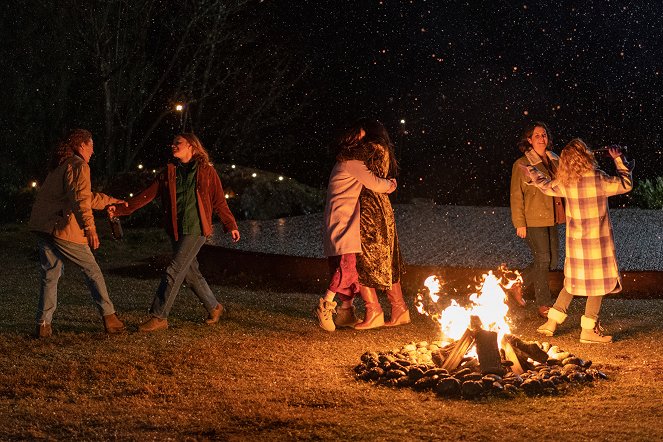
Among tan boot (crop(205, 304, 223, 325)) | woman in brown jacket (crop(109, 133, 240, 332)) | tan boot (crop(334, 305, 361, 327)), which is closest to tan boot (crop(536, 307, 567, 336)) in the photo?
tan boot (crop(334, 305, 361, 327))

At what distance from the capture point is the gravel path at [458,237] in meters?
12.4

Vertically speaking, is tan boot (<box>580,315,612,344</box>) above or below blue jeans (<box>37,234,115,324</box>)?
below

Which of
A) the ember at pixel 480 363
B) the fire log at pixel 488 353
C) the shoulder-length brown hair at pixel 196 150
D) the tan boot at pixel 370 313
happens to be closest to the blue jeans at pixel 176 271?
the shoulder-length brown hair at pixel 196 150

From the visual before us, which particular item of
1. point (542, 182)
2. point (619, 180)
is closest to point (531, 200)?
point (542, 182)

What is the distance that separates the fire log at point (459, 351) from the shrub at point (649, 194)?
13.2 meters

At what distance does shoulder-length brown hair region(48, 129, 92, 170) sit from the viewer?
781cm

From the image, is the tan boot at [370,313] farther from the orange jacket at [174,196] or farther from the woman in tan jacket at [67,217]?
the woman in tan jacket at [67,217]

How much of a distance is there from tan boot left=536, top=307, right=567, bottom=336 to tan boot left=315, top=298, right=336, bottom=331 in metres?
1.78

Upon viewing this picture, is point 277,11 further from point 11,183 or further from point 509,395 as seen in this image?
point 509,395

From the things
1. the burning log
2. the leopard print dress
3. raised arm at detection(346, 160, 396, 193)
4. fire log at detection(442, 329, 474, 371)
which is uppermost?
raised arm at detection(346, 160, 396, 193)

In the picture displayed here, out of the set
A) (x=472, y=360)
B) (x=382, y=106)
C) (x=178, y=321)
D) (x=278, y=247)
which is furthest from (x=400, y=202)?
(x=472, y=360)

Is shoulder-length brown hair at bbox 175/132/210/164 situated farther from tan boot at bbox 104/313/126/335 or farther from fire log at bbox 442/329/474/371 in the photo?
fire log at bbox 442/329/474/371

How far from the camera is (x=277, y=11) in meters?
23.8

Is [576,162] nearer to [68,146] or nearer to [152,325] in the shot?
[152,325]
